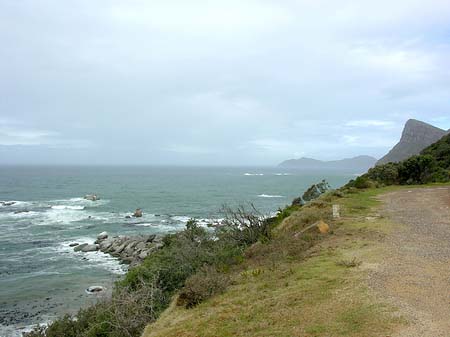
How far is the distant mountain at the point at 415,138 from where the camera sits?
364 feet

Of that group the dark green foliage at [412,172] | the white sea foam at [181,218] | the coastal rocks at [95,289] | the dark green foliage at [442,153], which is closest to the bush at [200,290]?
the coastal rocks at [95,289]

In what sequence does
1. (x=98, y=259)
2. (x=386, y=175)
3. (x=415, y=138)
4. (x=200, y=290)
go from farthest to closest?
(x=415, y=138), (x=98, y=259), (x=386, y=175), (x=200, y=290)

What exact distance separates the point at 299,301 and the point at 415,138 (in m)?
126

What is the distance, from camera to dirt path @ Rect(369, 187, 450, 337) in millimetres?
6367

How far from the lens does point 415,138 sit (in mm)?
120438

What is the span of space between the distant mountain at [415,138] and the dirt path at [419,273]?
10058cm

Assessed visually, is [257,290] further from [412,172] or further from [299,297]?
[412,172]

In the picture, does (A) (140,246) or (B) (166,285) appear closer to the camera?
(B) (166,285)

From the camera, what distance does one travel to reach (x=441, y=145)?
3825 centimetres

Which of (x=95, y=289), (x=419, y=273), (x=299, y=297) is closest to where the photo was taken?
(x=299, y=297)

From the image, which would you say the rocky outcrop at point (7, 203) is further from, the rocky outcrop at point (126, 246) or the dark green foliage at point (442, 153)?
the dark green foliage at point (442, 153)

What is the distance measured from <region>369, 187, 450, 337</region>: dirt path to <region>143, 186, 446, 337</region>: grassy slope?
29 cm

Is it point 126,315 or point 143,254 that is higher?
point 126,315

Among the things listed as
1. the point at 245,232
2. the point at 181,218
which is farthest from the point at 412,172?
the point at 181,218
